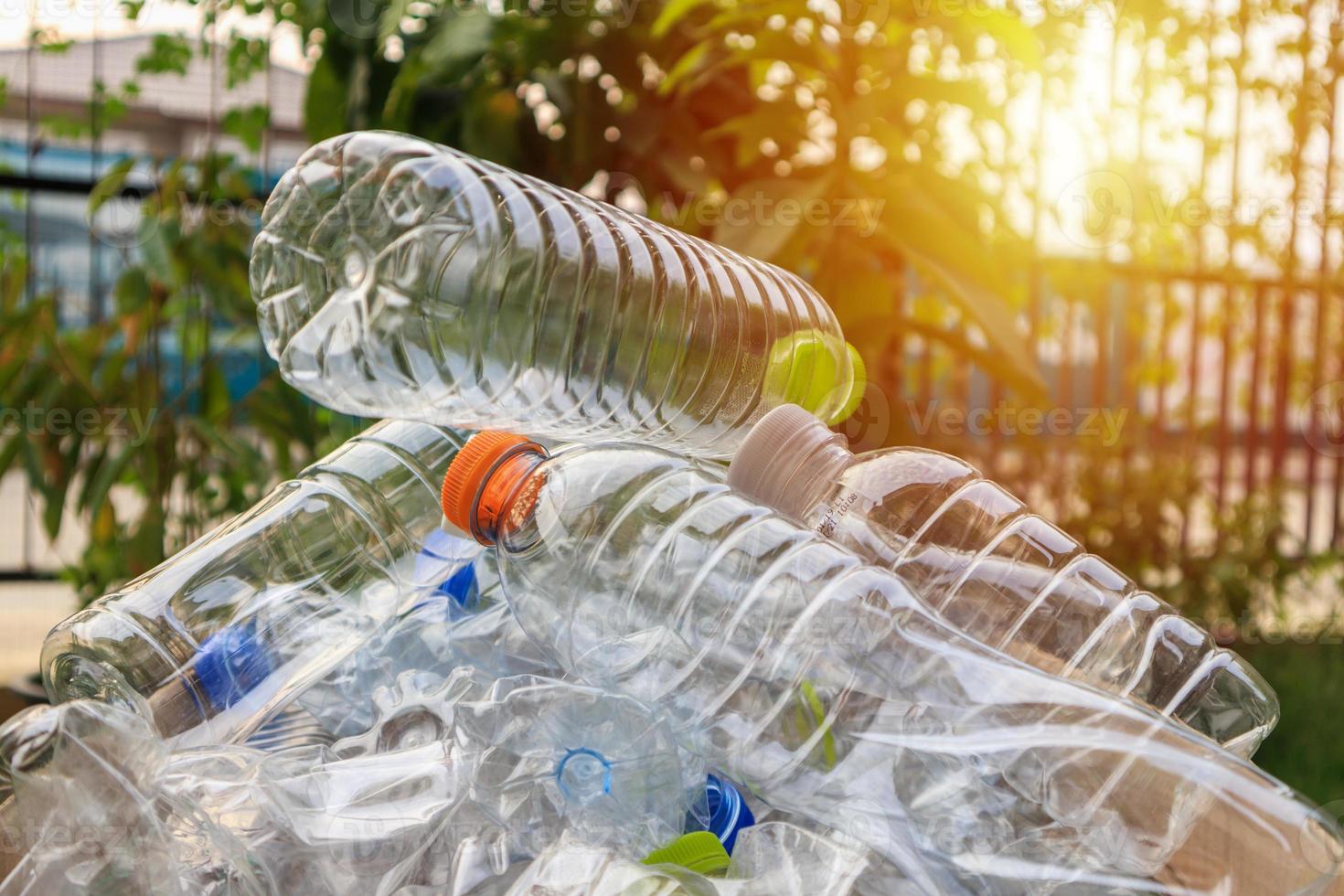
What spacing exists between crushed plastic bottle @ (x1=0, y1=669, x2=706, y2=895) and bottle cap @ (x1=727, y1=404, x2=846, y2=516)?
155 millimetres

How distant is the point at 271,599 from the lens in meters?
0.76

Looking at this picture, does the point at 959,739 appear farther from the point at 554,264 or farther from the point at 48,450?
the point at 48,450

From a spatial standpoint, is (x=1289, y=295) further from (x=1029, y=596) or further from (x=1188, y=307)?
(x=1029, y=596)

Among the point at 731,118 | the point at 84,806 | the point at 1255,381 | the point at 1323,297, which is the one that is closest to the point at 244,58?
the point at 731,118

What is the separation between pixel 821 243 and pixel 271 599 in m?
1.16

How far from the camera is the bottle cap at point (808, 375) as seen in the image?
935mm

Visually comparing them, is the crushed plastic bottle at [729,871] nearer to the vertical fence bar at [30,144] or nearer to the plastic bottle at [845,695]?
the plastic bottle at [845,695]

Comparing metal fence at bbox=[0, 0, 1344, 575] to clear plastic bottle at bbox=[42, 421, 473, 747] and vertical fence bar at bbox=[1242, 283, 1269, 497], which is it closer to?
vertical fence bar at bbox=[1242, 283, 1269, 497]

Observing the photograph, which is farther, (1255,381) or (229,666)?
(1255,381)

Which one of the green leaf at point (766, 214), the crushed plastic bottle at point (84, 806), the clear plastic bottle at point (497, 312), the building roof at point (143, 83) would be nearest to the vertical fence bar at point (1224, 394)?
the green leaf at point (766, 214)

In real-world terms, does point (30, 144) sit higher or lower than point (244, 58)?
lower

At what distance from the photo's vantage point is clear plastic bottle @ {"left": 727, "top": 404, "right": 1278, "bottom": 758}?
0.77 m

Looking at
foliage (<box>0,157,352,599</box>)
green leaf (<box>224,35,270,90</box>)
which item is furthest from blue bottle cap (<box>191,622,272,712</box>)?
green leaf (<box>224,35,270,90</box>)

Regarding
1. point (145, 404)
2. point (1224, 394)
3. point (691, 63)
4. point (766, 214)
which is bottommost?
point (1224, 394)
